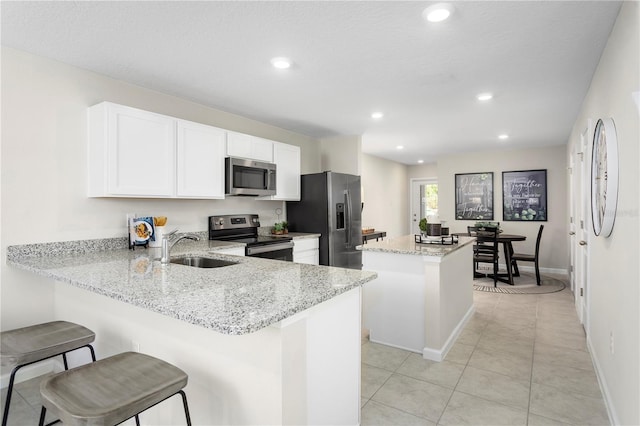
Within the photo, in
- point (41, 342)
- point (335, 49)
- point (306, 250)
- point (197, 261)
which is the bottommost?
point (41, 342)

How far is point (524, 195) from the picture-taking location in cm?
667

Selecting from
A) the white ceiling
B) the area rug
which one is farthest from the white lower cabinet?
the area rug

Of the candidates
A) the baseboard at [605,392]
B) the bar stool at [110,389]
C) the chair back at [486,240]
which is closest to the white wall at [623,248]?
the baseboard at [605,392]

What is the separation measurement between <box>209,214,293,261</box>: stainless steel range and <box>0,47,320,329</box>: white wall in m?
0.96

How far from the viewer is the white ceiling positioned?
6.53 feet

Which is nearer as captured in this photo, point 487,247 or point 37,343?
point 37,343

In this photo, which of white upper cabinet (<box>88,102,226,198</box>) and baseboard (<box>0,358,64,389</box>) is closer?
baseboard (<box>0,358,64,389</box>)

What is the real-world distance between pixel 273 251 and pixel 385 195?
15.5ft

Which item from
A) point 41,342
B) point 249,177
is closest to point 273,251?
point 249,177

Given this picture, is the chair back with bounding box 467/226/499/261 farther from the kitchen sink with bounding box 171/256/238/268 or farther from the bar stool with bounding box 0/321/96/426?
the bar stool with bounding box 0/321/96/426

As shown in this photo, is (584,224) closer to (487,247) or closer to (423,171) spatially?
(487,247)

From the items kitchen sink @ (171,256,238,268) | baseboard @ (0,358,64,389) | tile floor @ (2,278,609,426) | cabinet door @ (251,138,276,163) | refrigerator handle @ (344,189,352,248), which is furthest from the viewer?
refrigerator handle @ (344,189,352,248)

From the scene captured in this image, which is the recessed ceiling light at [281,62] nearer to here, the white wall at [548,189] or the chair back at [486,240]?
the chair back at [486,240]

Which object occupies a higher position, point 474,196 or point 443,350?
point 474,196
